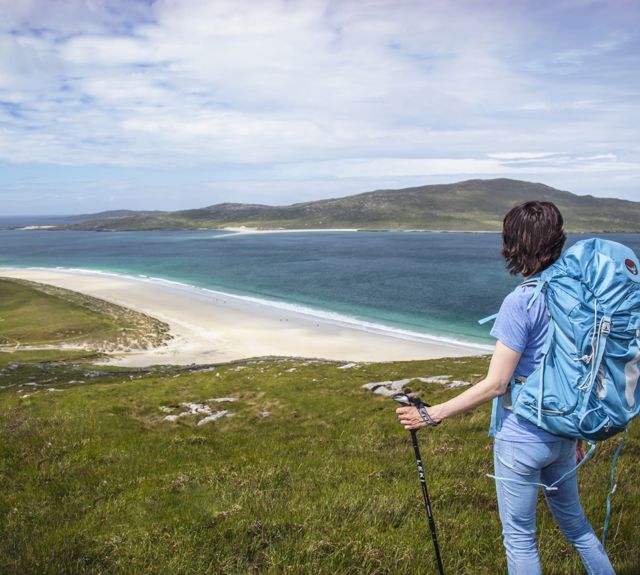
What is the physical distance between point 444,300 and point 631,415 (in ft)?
261

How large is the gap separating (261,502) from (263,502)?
0.11ft

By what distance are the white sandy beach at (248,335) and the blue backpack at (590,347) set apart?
142 ft

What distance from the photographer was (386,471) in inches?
314

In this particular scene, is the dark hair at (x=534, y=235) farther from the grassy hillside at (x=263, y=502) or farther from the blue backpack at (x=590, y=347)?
the grassy hillside at (x=263, y=502)

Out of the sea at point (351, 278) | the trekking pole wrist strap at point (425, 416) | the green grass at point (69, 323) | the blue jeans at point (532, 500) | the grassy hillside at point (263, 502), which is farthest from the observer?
the sea at point (351, 278)

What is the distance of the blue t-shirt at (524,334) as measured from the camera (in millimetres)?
3543

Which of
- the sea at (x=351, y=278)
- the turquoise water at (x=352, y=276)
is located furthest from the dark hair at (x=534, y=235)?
the turquoise water at (x=352, y=276)

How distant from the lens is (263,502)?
260 inches

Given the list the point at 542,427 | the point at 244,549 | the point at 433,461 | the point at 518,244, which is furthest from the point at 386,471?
the point at 518,244

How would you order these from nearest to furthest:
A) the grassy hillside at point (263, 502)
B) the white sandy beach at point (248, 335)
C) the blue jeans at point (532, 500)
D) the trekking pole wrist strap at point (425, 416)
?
the blue jeans at point (532, 500) < the trekking pole wrist strap at point (425, 416) < the grassy hillside at point (263, 502) < the white sandy beach at point (248, 335)

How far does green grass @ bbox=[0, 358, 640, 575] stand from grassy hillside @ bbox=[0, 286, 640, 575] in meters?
0.02

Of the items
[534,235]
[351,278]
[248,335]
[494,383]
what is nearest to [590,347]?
[494,383]

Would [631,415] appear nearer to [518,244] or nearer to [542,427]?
[542,427]

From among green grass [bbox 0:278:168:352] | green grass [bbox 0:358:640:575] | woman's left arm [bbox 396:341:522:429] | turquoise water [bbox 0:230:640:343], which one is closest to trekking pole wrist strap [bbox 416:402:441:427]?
woman's left arm [bbox 396:341:522:429]
